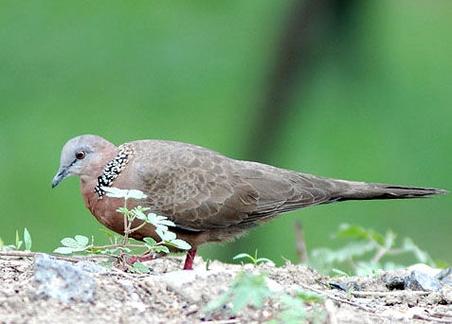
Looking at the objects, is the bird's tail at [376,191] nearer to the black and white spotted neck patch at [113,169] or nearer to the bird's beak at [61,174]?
the black and white spotted neck patch at [113,169]

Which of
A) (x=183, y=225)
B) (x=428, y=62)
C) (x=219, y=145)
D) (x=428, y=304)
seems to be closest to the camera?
(x=428, y=304)

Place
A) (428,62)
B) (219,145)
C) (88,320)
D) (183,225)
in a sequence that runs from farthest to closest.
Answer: (428,62) < (219,145) < (183,225) < (88,320)

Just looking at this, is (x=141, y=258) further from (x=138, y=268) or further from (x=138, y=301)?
(x=138, y=301)

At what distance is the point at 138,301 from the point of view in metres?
5.00

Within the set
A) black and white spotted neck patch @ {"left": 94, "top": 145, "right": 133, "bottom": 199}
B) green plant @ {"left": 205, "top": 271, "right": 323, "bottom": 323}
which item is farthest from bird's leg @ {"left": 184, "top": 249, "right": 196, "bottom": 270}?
green plant @ {"left": 205, "top": 271, "right": 323, "bottom": 323}

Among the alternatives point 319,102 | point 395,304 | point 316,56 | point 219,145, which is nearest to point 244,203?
point 395,304

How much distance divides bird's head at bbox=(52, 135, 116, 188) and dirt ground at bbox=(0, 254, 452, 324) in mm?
1863

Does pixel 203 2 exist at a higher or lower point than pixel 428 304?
higher

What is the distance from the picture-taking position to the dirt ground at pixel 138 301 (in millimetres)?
4719

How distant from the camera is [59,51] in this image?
722 inches

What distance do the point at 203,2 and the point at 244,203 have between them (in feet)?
42.3

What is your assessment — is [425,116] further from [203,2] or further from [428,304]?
[428,304]

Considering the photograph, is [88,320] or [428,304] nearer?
[88,320]

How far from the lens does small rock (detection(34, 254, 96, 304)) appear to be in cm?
483
